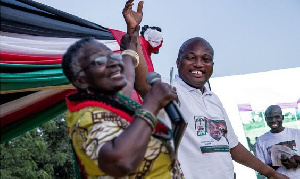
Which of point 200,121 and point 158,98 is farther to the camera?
point 200,121

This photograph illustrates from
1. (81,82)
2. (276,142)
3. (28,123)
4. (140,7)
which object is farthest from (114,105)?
(276,142)

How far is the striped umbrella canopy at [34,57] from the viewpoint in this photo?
2723 mm

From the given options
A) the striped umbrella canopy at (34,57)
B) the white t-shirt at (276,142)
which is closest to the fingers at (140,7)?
the striped umbrella canopy at (34,57)

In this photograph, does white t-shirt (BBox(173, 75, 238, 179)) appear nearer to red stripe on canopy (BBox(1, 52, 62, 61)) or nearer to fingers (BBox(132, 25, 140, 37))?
fingers (BBox(132, 25, 140, 37))

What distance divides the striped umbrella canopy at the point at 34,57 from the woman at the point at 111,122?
47.6 inches

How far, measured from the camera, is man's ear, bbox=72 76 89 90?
1572 mm

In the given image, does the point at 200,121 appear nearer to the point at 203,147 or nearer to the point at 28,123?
the point at 203,147

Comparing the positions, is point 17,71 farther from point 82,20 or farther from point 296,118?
point 296,118

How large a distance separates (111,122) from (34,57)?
170 cm

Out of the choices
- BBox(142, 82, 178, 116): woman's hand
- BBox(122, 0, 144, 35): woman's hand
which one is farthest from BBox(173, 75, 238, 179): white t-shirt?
BBox(142, 82, 178, 116): woman's hand

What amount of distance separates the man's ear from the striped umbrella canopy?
1.19 metres

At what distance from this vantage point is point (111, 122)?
1.39m

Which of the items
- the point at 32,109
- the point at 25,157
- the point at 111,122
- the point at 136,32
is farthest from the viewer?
the point at 25,157

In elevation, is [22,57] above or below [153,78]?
above
